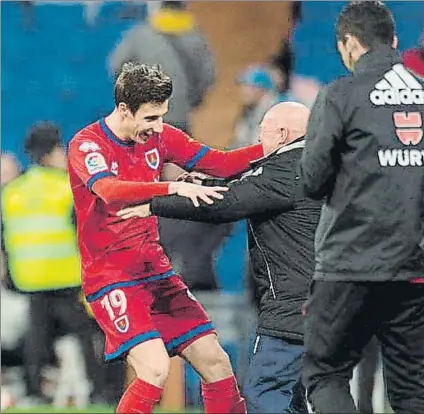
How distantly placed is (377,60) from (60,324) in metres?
4.62

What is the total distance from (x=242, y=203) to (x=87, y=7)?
5.01 meters

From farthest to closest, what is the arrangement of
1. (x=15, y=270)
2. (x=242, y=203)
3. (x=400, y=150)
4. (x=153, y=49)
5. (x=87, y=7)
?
(x=87, y=7), (x=15, y=270), (x=153, y=49), (x=242, y=203), (x=400, y=150)

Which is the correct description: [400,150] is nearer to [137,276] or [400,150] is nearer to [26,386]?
[137,276]

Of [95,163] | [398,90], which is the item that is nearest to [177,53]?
[95,163]

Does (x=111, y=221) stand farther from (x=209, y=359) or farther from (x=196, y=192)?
(x=209, y=359)

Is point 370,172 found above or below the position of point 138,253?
above

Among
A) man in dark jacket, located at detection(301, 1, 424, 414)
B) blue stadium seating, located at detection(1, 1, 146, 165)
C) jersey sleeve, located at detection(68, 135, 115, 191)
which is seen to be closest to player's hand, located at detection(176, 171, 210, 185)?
jersey sleeve, located at detection(68, 135, 115, 191)

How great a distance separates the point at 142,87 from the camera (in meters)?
5.57

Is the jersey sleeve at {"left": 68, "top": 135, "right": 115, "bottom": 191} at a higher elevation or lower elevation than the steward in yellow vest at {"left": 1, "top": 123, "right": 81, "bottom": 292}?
higher

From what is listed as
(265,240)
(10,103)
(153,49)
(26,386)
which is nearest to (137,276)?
(265,240)

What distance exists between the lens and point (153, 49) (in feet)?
28.3

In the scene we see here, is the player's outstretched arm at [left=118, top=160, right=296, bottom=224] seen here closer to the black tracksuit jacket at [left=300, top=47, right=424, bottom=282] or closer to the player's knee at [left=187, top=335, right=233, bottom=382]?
the black tracksuit jacket at [left=300, top=47, right=424, bottom=282]

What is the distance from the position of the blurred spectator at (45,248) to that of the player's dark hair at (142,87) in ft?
10.9

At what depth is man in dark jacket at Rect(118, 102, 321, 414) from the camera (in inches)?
217
